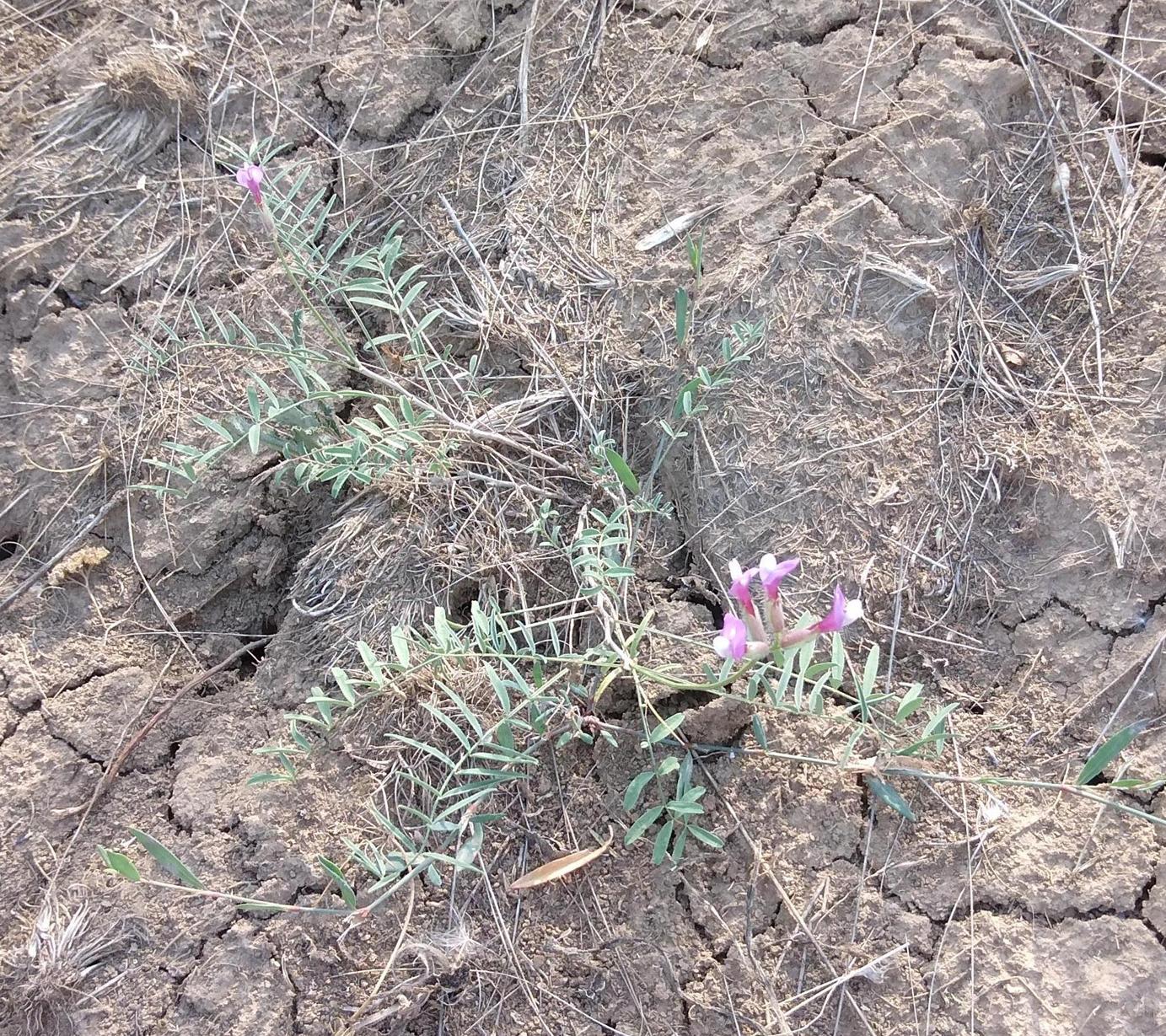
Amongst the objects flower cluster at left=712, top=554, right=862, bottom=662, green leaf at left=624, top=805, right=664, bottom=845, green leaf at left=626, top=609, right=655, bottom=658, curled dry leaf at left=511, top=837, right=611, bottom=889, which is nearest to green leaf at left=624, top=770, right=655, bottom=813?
green leaf at left=624, top=805, right=664, bottom=845

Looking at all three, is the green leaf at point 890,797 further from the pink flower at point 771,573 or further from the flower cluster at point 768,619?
the pink flower at point 771,573

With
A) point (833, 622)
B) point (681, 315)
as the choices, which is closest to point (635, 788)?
point (833, 622)

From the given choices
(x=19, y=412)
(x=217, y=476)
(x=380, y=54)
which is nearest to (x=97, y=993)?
(x=217, y=476)

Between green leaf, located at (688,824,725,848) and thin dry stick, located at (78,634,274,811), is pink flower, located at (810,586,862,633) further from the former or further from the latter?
thin dry stick, located at (78,634,274,811)

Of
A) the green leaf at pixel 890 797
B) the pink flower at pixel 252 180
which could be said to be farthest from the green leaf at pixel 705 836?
the pink flower at pixel 252 180

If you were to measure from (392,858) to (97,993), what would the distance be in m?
0.79

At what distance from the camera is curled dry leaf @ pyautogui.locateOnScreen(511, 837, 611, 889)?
188 cm

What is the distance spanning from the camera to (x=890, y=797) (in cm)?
179

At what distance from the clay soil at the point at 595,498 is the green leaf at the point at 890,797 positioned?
67 millimetres

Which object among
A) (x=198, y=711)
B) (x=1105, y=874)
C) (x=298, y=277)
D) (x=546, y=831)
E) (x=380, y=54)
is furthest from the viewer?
(x=380, y=54)

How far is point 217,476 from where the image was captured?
91.1 inches

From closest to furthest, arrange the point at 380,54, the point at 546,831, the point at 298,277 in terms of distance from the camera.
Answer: the point at 546,831, the point at 298,277, the point at 380,54

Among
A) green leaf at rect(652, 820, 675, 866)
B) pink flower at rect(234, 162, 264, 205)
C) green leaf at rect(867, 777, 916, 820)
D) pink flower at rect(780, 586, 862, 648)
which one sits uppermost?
pink flower at rect(234, 162, 264, 205)

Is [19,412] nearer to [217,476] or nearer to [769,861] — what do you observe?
[217,476]
